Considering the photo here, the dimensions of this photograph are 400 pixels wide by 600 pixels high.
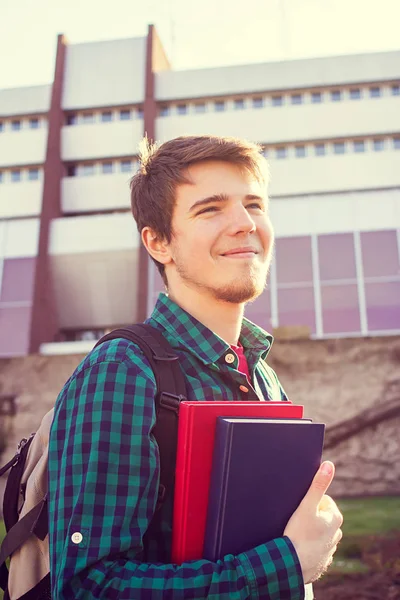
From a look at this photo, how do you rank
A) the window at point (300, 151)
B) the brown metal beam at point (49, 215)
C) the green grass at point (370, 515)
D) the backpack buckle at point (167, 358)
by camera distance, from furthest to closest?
the window at point (300, 151)
the brown metal beam at point (49, 215)
the green grass at point (370, 515)
the backpack buckle at point (167, 358)

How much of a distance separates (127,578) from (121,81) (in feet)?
63.6

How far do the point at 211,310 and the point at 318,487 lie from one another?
0.58 metres

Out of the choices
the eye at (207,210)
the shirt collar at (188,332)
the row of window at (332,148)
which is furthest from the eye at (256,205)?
the row of window at (332,148)

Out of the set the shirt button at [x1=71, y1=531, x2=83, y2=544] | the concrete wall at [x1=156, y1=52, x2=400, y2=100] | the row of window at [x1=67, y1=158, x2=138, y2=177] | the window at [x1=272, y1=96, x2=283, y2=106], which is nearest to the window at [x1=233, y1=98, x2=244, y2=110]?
the concrete wall at [x1=156, y1=52, x2=400, y2=100]

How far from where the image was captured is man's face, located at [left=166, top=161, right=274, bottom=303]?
1473mm

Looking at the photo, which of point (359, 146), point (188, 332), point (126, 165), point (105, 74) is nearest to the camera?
point (188, 332)

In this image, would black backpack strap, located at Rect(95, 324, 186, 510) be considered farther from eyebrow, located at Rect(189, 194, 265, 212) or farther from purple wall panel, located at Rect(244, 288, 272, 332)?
purple wall panel, located at Rect(244, 288, 272, 332)

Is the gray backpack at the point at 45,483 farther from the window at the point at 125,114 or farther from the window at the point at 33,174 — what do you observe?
the window at the point at 33,174

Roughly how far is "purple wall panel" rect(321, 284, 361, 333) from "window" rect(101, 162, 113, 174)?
8.75 metres

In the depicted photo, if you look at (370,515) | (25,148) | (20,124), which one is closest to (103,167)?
(25,148)

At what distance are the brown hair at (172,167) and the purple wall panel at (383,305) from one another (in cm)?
1337

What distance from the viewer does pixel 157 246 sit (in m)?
1.62

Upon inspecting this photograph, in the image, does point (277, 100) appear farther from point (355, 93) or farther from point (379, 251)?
point (379, 251)

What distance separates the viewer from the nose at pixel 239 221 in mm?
1472
